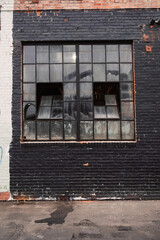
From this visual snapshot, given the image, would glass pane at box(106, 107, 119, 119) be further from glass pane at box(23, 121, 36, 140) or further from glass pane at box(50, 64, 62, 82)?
glass pane at box(23, 121, 36, 140)

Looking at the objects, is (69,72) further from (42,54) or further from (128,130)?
(128,130)

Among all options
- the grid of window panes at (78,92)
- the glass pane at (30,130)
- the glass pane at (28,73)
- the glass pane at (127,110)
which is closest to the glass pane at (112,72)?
the grid of window panes at (78,92)

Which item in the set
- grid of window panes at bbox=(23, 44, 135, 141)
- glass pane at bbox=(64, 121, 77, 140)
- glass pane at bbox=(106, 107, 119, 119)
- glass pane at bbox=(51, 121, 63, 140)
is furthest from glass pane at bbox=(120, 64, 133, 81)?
glass pane at bbox=(51, 121, 63, 140)

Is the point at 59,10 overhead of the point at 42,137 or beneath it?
overhead

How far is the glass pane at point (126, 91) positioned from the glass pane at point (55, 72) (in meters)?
1.68

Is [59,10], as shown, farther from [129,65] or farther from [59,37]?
[129,65]

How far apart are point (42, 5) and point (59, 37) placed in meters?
0.95

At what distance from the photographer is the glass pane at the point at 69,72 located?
5.41 meters

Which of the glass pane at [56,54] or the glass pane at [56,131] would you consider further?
the glass pane at [56,54]

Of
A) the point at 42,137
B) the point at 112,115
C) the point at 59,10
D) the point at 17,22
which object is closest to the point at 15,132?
the point at 42,137

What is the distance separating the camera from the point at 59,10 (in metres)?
5.36

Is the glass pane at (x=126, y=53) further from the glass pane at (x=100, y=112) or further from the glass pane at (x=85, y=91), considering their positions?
the glass pane at (x=100, y=112)

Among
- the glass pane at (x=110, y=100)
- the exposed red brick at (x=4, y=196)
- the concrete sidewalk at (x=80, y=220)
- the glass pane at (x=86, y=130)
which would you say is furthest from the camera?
the glass pane at (x=110, y=100)

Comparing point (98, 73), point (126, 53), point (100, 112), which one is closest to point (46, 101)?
point (100, 112)
